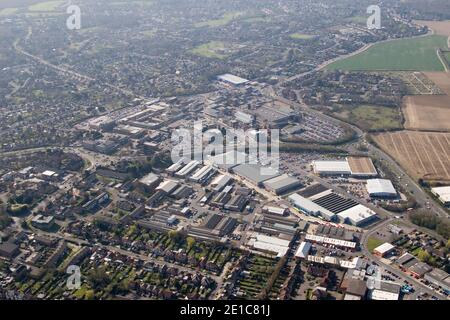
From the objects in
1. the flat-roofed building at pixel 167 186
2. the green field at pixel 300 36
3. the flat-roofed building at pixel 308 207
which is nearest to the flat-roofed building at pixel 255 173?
the flat-roofed building at pixel 308 207

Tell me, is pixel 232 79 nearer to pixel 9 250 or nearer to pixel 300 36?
pixel 300 36

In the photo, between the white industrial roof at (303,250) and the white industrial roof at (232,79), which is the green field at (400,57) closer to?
the white industrial roof at (232,79)

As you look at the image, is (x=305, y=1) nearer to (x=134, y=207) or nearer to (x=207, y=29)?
(x=207, y=29)

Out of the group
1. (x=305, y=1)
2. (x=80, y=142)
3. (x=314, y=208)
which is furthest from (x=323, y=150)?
(x=305, y=1)

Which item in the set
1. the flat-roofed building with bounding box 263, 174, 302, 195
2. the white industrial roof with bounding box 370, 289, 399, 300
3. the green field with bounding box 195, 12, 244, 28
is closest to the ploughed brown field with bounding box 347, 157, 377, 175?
the flat-roofed building with bounding box 263, 174, 302, 195

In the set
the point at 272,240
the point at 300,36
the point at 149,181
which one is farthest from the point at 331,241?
the point at 300,36

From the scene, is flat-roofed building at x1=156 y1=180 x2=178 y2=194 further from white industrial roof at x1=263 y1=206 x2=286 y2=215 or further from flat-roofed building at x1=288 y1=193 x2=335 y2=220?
flat-roofed building at x1=288 y1=193 x2=335 y2=220
